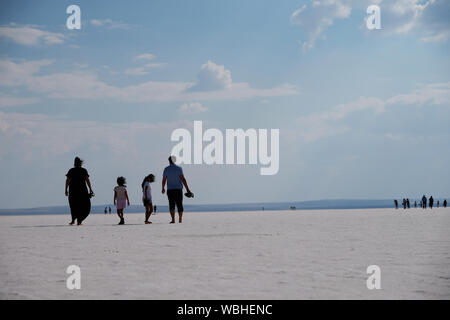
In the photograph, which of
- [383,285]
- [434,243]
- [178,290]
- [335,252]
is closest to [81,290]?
[178,290]

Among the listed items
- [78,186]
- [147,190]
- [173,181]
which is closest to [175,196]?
[173,181]

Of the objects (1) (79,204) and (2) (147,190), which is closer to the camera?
(1) (79,204)

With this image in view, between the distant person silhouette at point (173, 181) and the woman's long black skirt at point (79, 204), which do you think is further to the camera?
the woman's long black skirt at point (79, 204)

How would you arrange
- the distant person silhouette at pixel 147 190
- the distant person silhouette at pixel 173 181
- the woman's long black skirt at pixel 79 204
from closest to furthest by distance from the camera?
the distant person silhouette at pixel 173 181 → the woman's long black skirt at pixel 79 204 → the distant person silhouette at pixel 147 190

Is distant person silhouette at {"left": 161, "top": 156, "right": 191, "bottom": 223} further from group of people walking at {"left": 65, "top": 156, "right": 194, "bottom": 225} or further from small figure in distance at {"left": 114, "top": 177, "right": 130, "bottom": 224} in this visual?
small figure in distance at {"left": 114, "top": 177, "right": 130, "bottom": 224}

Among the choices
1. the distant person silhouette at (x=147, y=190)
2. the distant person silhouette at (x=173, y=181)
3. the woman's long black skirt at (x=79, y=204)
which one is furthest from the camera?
the distant person silhouette at (x=147, y=190)

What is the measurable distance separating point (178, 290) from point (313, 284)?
58.7 inches

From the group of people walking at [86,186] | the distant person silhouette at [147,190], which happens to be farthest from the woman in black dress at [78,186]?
Result: the distant person silhouette at [147,190]

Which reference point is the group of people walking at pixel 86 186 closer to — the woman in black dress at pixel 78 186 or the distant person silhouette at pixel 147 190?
the woman in black dress at pixel 78 186

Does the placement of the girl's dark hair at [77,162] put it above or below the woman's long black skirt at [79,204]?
above

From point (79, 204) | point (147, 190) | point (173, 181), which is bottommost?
point (79, 204)

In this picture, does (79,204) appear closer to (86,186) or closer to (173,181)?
(86,186)
